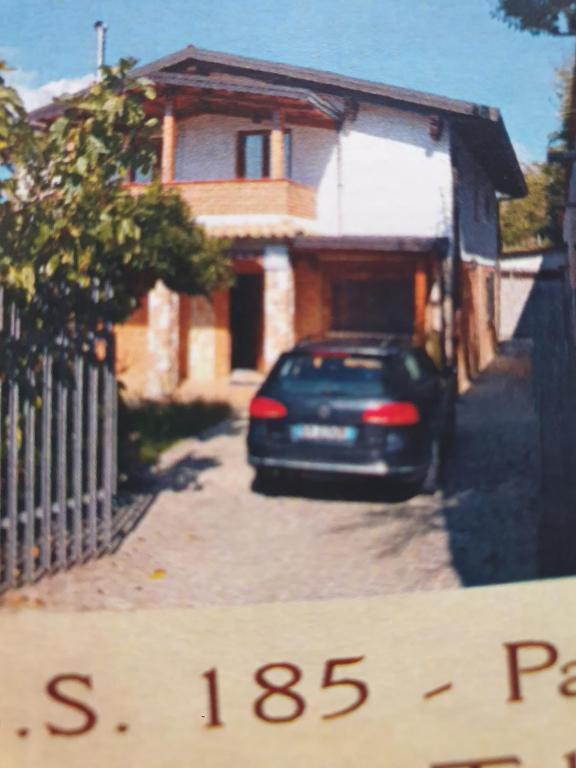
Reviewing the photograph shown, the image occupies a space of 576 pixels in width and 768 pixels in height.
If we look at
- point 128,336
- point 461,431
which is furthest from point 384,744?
point 128,336

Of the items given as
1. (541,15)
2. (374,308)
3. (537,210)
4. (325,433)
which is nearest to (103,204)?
(374,308)

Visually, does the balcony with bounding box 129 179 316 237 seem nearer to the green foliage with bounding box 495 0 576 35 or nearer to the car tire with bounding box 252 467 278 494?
the car tire with bounding box 252 467 278 494

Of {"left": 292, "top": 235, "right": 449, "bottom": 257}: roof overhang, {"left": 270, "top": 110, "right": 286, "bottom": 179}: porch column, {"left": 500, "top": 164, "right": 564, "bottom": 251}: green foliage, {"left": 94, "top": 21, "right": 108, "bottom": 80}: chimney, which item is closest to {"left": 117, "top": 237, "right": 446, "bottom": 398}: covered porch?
{"left": 292, "top": 235, "right": 449, "bottom": 257}: roof overhang

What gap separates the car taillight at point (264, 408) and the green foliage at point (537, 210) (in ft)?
1.98

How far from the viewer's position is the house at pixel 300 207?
4.51 feet

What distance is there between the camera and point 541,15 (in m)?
1.76

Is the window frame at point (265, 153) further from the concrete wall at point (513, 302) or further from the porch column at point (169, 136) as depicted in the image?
the concrete wall at point (513, 302)

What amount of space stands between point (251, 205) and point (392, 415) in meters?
0.67

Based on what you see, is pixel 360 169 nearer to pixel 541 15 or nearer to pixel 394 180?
pixel 394 180

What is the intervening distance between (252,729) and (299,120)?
4.11ft

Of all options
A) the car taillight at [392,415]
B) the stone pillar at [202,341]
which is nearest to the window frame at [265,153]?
the stone pillar at [202,341]

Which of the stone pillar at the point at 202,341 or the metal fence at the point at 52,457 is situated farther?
the metal fence at the point at 52,457

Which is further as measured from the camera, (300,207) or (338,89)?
(338,89)

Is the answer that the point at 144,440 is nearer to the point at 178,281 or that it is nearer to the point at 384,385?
the point at 178,281
